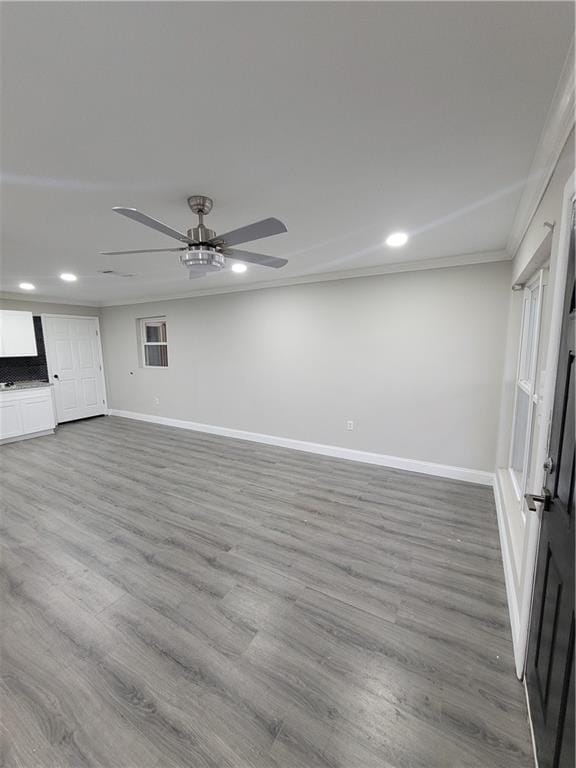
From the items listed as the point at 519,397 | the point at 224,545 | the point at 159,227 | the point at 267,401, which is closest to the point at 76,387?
the point at 267,401

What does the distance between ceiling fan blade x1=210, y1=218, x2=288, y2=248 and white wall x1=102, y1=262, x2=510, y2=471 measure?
237 centimetres

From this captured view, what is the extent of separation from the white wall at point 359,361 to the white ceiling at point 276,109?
127 centimetres

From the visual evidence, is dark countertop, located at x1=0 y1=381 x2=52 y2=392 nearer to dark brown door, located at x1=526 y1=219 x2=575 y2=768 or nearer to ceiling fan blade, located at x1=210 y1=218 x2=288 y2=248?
ceiling fan blade, located at x1=210 y1=218 x2=288 y2=248

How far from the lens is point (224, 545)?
2459mm

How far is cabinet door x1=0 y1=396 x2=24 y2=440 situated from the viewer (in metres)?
4.95

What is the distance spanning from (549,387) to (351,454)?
9.92 ft

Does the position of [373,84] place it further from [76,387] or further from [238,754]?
[76,387]

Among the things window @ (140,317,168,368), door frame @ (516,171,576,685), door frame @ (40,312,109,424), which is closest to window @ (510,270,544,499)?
door frame @ (516,171,576,685)

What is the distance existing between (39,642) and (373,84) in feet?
9.63

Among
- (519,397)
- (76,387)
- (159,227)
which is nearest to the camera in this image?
(159,227)

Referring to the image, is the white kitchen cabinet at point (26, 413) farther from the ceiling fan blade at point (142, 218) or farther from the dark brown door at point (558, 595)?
the dark brown door at point (558, 595)

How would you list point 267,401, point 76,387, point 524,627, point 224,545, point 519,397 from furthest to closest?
1. point 76,387
2. point 267,401
3. point 519,397
4. point 224,545
5. point 524,627

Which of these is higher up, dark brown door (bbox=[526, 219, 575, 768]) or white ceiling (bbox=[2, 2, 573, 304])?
white ceiling (bbox=[2, 2, 573, 304])

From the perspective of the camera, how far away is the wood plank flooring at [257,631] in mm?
1253
